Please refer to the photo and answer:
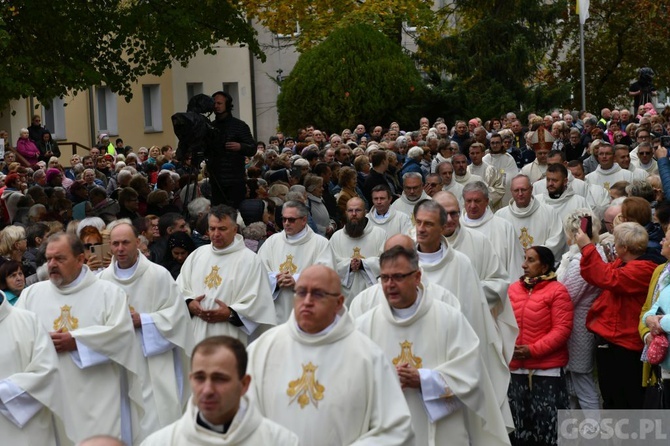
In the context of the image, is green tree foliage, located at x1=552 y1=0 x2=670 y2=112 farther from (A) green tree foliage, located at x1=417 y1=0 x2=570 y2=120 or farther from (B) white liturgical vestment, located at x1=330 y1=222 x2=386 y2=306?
(B) white liturgical vestment, located at x1=330 y1=222 x2=386 y2=306

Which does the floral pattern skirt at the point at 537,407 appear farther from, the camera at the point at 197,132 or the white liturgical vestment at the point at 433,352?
the camera at the point at 197,132

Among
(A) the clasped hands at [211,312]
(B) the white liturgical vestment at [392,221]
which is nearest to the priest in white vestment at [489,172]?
(B) the white liturgical vestment at [392,221]

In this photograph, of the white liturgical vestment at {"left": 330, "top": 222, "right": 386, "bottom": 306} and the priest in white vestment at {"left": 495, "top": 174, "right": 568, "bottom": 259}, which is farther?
the priest in white vestment at {"left": 495, "top": 174, "right": 568, "bottom": 259}

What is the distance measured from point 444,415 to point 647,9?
33.6m

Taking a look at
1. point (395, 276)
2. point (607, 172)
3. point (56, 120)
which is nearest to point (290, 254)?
point (395, 276)

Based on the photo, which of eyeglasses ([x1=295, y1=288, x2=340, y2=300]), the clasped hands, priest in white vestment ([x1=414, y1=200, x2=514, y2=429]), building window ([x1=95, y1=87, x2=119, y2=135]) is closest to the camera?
eyeglasses ([x1=295, y1=288, x2=340, y2=300])

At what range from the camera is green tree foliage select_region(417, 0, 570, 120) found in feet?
104

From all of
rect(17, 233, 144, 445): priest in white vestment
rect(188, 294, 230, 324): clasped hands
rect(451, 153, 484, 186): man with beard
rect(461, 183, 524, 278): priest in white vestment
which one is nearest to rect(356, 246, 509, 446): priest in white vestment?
rect(17, 233, 144, 445): priest in white vestment

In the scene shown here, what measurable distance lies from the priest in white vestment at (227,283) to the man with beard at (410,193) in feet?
12.2

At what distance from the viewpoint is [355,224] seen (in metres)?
12.8

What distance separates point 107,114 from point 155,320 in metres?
30.6

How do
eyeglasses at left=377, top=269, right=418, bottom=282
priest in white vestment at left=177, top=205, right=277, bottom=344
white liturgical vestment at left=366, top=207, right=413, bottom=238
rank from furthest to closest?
white liturgical vestment at left=366, top=207, right=413, bottom=238
priest in white vestment at left=177, top=205, right=277, bottom=344
eyeglasses at left=377, top=269, right=418, bottom=282

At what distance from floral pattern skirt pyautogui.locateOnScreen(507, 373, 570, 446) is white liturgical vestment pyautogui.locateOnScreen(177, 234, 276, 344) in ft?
6.54

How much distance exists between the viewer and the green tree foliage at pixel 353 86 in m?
31.7
